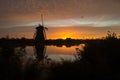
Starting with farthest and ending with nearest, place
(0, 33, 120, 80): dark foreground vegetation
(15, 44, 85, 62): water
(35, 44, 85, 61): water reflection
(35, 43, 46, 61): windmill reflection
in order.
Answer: (35, 44, 85, 61): water reflection < (35, 43, 46, 61): windmill reflection < (15, 44, 85, 62): water < (0, 33, 120, 80): dark foreground vegetation

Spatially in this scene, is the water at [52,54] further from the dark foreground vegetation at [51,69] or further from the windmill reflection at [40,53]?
the dark foreground vegetation at [51,69]

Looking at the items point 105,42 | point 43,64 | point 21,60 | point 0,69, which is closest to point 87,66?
point 43,64

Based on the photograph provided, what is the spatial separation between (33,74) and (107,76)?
3.47 meters

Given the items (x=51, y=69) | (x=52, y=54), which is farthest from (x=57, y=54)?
(x=51, y=69)

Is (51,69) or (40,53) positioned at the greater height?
(40,53)

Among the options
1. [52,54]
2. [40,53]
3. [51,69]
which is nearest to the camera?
[51,69]

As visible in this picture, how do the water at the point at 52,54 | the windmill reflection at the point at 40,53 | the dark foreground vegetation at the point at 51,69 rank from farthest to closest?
the windmill reflection at the point at 40,53, the water at the point at 52,54, the dark foreground vegetation at the point at 51,69

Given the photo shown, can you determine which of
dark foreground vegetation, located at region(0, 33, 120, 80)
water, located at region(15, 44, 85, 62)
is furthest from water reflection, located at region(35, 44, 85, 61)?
dark foreground vegetation, located at region(0, 33, 120, 80)

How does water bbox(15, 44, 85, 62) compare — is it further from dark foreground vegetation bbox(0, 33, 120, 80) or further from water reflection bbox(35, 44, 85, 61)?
dark foreground vegetation bbox(0, 33, 120, 80)

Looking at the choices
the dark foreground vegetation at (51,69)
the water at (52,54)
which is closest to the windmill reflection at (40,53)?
the water at (52,54)

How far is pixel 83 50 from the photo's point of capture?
70.2 ft

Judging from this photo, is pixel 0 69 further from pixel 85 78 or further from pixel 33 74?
pixel 85 78

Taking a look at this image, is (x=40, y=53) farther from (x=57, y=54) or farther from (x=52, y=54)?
(x=57, y=54)

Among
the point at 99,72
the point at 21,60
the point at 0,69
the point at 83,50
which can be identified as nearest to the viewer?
the point at 0,69
